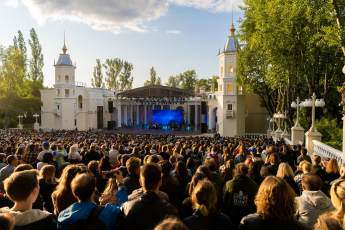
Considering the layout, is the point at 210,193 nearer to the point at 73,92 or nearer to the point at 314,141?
the point at 314,141

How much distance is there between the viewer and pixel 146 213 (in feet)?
12.0

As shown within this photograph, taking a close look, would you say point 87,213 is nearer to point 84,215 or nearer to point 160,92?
point 84,215

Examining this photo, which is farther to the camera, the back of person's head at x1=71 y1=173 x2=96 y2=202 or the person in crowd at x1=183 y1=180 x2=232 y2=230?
the back of person's head at x1=71 y1=173 x2=96 y2=202

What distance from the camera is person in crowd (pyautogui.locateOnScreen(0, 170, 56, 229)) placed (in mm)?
3287

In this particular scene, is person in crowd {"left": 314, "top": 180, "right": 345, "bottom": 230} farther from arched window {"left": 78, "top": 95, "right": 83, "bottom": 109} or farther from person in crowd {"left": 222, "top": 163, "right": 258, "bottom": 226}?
arched window {"left": 78, "top": 95, "right": 83, "bottom": 109}

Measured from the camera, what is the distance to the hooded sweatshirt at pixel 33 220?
10.7 feet

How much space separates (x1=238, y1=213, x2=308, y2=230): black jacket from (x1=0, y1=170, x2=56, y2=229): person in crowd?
72.5 inches

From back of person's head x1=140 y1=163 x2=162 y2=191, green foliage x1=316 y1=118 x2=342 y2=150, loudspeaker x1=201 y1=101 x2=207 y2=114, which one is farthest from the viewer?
loudspeaker x1=201 y1=101 x2=207 y2=114

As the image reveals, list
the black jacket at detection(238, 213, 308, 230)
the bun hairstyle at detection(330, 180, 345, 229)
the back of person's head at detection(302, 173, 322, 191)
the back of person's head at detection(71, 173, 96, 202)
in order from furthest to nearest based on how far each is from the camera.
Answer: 1. the back of person's head at detection(302, 173, 322, 191)
2. the back of person's head at detection(71, 173, 96, 202)
3. the black jacket at detection(238, 213, 308, 230)
4. the bun hairstyle at detection(330, 180, 345, 229)

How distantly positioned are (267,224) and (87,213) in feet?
5.59

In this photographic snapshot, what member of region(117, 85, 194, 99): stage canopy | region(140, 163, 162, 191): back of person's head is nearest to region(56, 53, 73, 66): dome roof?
region(117, 85, 194, 99): stage canopy

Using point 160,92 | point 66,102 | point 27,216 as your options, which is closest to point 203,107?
point 160,92

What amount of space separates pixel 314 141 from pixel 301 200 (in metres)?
12.9

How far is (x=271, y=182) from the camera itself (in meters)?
3.38
